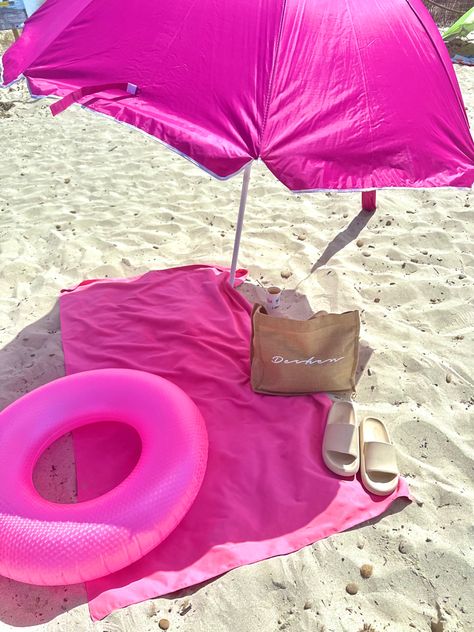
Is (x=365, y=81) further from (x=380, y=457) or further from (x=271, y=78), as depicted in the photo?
(x=380, y=457)

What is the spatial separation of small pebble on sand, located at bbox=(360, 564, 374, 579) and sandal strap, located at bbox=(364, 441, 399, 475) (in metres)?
0.46

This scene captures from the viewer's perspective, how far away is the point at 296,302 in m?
3.48

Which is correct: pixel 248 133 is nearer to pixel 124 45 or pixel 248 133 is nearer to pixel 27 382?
pixel 124 45

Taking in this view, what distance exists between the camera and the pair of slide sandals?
7.72 feet

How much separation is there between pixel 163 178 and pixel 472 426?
3.69 metres

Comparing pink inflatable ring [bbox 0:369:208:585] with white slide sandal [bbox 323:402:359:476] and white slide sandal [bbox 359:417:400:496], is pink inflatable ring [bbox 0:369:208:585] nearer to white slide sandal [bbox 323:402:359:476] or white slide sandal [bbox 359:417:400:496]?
white slide sandal [bbox 323:402:359:476]

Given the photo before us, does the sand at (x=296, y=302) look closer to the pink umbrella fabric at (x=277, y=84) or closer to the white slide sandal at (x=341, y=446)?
the white slide sandal at (x=341, y=446)

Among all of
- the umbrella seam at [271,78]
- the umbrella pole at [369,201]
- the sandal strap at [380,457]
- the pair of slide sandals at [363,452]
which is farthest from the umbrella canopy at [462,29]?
the sandal strap at [380,457]

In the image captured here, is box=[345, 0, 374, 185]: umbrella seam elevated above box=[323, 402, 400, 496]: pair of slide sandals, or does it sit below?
above

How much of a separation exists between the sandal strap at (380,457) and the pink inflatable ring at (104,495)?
82 cm

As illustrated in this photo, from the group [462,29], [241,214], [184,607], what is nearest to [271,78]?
[241,214]

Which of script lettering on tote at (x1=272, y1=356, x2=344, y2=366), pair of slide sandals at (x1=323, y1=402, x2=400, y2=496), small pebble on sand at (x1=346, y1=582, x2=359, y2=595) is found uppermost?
script lettering on tote at (x1=272, y1=356, x2=344, y2=366)

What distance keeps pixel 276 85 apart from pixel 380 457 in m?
1.82

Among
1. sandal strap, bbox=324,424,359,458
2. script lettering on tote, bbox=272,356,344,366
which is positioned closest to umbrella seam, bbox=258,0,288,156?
script lettering on tote, bbox=272,356,344,366
